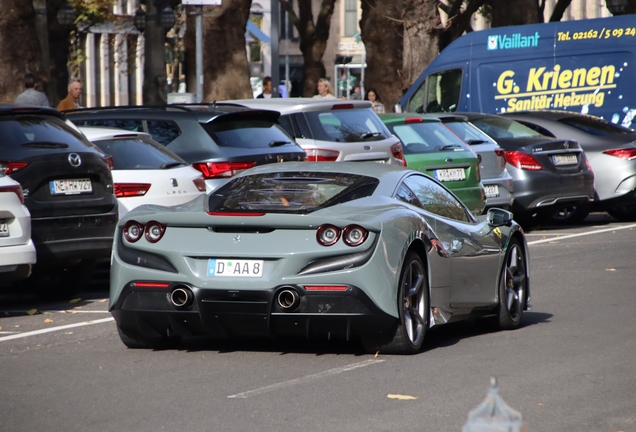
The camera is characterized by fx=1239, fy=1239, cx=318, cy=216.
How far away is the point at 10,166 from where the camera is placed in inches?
392

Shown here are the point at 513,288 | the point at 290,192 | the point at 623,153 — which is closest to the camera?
the point at 290,192

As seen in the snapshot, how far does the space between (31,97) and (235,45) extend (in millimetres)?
8090

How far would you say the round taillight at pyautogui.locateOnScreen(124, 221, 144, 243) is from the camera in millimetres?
7637

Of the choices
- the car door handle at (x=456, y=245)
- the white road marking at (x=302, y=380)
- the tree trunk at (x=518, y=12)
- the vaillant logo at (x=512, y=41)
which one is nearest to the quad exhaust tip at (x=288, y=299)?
the white road marking at (x=302, y=380)

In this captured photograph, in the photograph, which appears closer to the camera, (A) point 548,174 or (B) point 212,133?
(B) point 212,133

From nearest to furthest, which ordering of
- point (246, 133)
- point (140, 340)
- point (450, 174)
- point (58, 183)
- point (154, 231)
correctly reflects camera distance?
1. point (154, 231)
2. point (140, 340)
3. point (58, 183)
4. point (246, 133)
5. point (450, 174)

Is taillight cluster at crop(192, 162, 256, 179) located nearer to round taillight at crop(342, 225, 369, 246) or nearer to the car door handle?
the car door handle

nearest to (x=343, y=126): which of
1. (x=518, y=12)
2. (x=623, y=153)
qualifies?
(x=623, y=153)

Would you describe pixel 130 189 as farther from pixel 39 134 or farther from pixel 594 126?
pixel 594 126

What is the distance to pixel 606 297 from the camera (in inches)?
415

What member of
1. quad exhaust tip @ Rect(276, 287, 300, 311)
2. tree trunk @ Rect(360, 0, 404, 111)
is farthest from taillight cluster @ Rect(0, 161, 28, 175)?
tree trunk @ Rect(360, 0, 404, 111)

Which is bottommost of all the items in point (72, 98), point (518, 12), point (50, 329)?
point (50, 329)

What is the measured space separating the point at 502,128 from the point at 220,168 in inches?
277

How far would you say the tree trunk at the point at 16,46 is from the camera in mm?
18266
